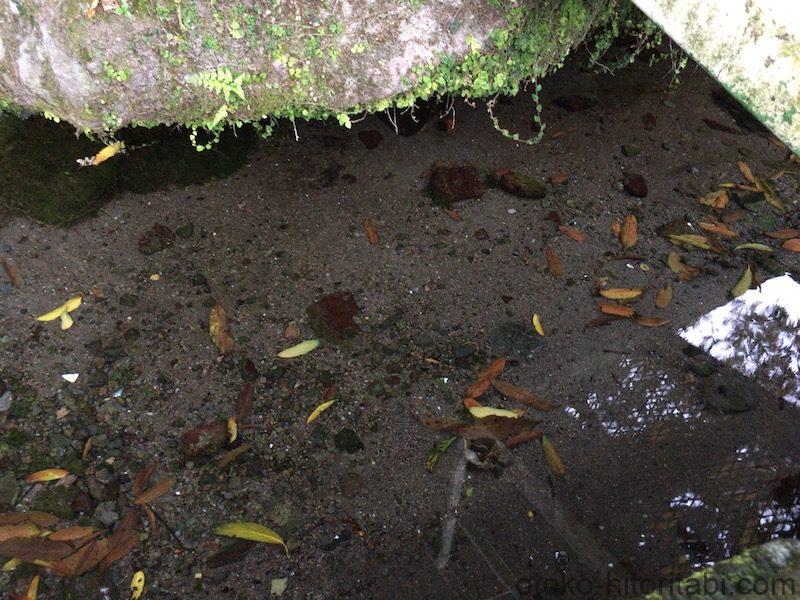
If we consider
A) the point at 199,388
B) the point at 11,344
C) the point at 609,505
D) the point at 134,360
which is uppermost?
the point at 11,344

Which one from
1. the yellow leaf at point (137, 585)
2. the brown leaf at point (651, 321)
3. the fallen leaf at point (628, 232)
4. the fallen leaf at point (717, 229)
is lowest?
the brown leaf at point (651, 321)

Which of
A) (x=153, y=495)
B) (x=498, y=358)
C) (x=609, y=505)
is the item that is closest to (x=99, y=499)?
(x=153, y=495)

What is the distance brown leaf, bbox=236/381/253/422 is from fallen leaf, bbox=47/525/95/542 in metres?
0.60

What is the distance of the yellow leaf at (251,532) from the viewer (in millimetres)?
2159

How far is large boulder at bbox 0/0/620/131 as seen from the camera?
2.56m

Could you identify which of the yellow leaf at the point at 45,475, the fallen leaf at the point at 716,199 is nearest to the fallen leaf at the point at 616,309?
the fallen leaf at the point at 716,199

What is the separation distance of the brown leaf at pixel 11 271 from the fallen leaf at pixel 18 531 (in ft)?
3.45

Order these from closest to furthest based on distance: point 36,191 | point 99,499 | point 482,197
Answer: point 99,499 < point 36,191 < point 482,197

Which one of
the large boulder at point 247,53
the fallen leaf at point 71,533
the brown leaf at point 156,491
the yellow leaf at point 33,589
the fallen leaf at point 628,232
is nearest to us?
the yellow leaf at point 33,589

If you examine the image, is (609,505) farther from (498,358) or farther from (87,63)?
(87,63)

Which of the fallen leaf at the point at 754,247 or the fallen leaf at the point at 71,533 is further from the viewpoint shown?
the fallen leaf at the point at 754,247

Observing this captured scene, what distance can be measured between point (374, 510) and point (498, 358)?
81 cm

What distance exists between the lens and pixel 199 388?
8.27 ft

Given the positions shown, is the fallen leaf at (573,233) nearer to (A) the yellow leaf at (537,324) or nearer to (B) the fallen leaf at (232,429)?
(A) the yellow leaf at (537,324)
